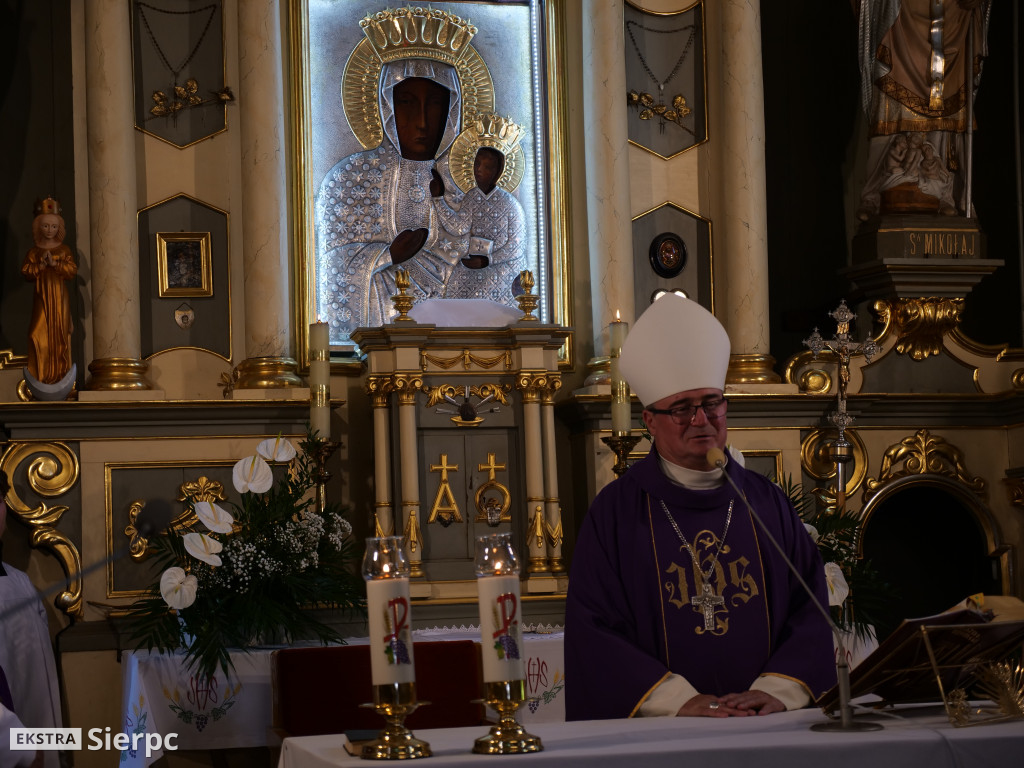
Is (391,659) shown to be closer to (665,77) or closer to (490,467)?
(490,467)

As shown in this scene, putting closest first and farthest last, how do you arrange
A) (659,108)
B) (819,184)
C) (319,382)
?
(319,382) < (659,108) < (819,184)

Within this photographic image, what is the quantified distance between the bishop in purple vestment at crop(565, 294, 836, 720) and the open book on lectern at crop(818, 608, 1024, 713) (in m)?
0.57

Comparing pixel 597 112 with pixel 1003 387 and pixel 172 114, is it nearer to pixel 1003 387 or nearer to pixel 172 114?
pixel 172 114

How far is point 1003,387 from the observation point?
8.13 metres

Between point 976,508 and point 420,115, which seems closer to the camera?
point 976,508

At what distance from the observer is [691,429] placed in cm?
374

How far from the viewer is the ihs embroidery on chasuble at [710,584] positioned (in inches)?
148

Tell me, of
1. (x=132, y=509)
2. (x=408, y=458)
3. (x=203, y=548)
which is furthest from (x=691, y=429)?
(x=132, y=509)

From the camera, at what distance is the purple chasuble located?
3.61m

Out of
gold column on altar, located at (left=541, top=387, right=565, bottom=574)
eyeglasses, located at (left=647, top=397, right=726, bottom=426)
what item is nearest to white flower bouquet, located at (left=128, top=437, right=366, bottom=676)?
gold column on altar, located at (left=541, top=387, right=565, bottom=574)

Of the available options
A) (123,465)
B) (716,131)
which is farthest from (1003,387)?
(123,465)

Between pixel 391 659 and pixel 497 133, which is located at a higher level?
pixel 497 133

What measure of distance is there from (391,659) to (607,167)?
5635 millimetres

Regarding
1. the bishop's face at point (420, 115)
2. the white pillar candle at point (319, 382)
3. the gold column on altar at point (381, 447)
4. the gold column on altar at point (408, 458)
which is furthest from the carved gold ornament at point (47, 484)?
the bishop's face at point (420, 115)
